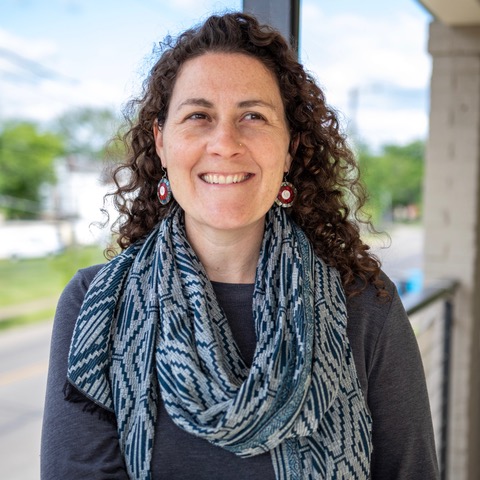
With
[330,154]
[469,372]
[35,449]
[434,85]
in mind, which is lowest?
[35,449]

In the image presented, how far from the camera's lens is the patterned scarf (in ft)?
3.43

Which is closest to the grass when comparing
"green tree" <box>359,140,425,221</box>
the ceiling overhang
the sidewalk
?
the sidewalk

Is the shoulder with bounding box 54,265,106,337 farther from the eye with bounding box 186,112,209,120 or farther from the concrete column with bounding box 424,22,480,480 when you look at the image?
the concrete column with bounding box 424,22,480,480

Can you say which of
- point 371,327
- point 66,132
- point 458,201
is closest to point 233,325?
point 371,327

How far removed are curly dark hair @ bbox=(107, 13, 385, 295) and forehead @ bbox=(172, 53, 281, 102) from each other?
14 millimetres

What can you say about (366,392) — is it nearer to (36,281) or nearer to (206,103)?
(206,103)

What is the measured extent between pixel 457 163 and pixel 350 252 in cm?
224

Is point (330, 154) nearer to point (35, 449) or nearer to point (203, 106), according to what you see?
point (203, 106)

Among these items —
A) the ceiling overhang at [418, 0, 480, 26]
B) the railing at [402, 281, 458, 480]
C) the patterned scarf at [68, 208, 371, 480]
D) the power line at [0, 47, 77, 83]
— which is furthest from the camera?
the power line at [0, 47, 77, 83]

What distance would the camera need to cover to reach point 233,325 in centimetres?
117

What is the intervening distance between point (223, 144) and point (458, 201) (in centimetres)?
248

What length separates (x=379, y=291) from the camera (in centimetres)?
121

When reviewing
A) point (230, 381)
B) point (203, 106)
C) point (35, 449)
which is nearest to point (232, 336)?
point (230, 381)

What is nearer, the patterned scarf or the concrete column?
the patterned scarf
